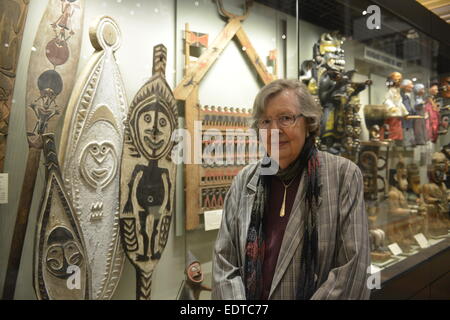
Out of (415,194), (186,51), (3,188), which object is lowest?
(415,194)

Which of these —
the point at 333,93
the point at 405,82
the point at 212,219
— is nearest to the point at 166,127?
the point at 212,219

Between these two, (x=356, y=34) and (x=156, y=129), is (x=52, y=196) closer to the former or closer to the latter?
(x=156, y=129)

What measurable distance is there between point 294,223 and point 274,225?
2.6 inches

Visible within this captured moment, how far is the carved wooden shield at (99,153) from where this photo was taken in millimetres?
1343

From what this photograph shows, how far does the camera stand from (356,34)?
2125mm

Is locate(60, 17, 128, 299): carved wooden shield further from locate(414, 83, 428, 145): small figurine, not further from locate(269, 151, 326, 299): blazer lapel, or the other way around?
locate(414, 83, 428, 145): small figurine

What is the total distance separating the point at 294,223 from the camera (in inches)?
40.8

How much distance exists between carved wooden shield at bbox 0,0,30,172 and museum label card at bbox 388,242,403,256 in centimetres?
191

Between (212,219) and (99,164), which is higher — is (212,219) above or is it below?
below

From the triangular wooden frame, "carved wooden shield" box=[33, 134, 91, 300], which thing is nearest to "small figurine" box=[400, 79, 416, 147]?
the triangular wooden frame

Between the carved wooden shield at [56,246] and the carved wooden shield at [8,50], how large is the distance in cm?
13

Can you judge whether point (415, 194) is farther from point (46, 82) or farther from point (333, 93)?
point (46, 82)

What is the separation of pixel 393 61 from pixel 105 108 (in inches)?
71.4

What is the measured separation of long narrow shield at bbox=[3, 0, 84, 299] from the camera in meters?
1.22
